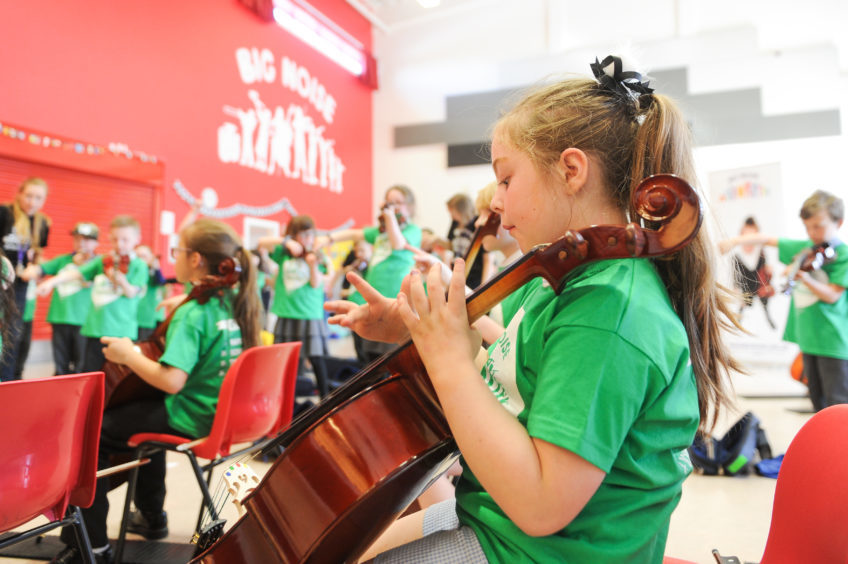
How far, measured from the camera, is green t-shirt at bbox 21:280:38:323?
426 cm

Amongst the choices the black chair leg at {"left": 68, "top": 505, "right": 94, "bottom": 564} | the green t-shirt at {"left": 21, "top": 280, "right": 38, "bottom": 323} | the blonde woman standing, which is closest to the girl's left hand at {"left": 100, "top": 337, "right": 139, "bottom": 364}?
the black chair leg at {"left": 68, "top": 505, "right": 94, "bottom": 564}

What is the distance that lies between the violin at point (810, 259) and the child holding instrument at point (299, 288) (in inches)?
128

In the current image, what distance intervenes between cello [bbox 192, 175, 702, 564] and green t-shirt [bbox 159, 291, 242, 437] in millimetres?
1305

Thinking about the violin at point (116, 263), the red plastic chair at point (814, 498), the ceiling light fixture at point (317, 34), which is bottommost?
the red plastic chair at point (814, 498)

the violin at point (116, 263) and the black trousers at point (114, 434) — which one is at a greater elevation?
the violin at point (116, 263)

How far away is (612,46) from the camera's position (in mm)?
6008

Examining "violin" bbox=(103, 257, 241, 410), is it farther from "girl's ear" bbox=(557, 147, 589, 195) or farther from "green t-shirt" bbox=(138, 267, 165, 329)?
"green t-shirt" bbox=(138, 267, 165, 329)

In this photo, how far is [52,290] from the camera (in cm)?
463

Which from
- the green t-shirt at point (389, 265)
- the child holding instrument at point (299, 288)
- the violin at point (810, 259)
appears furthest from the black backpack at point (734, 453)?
the child holding instrument at point (299, 288)

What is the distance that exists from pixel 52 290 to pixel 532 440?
4.96m

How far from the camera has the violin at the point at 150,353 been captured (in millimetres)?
2146

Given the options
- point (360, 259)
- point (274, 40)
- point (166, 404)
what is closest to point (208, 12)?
point (274, 40)

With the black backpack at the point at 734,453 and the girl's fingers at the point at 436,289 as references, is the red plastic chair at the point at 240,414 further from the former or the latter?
the black backpack at the point at 734,453

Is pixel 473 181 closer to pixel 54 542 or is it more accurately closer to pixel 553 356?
pixel 54 542
